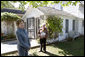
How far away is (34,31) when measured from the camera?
11.1 meters

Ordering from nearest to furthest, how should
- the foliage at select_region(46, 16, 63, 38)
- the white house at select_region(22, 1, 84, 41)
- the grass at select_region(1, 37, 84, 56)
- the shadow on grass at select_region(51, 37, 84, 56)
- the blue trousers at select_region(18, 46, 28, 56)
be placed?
1. the blue trousers at select_region(18, 46, 28, 56)
2. the grass at select_region(1, 37, 84, 56)
3. the shadow on grass at select_region(51, 37, 84, 56)
4. the foliage at select_region(46, 16, 63, 38)
5. the white house at select_region(22, 1, 84, 41)

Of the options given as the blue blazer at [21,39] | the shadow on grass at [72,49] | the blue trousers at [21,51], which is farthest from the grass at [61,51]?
the blue blazer at [21,39]

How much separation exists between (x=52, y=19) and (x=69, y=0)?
15.3 ft

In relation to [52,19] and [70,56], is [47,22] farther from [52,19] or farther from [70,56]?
[70,56]

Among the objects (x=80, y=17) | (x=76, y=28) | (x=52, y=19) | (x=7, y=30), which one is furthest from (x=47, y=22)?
(x=80, y=17)

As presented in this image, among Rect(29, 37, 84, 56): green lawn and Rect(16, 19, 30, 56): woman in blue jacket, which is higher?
Rect(16, 19, 30, 56): woman in blue jacket

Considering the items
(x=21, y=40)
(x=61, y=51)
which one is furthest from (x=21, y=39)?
(x=61, y=51)

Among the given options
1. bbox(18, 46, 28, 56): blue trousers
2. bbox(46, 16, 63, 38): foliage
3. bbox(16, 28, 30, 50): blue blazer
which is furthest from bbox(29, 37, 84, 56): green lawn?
bbox(16, 28, 30, 50): blue blazer

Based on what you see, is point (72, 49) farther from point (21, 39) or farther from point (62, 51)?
point (21, 39)

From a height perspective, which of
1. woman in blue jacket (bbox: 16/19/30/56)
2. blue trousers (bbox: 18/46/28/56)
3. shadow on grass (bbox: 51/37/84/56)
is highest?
woman in blue jacket (bbox: 16/19/30/56)

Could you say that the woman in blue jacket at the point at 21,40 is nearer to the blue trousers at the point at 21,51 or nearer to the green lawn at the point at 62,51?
the blue trousers at the point at 21,51

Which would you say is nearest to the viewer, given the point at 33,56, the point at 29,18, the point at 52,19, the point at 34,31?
the point at 33,56

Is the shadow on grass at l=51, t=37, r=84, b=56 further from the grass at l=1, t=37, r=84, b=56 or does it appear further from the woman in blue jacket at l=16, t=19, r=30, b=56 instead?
the woman in blue jacket at l=16, t=19, r=30, b=56

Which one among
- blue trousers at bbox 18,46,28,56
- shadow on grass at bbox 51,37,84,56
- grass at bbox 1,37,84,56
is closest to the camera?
blue trousers at bbox 18,46,28,56
